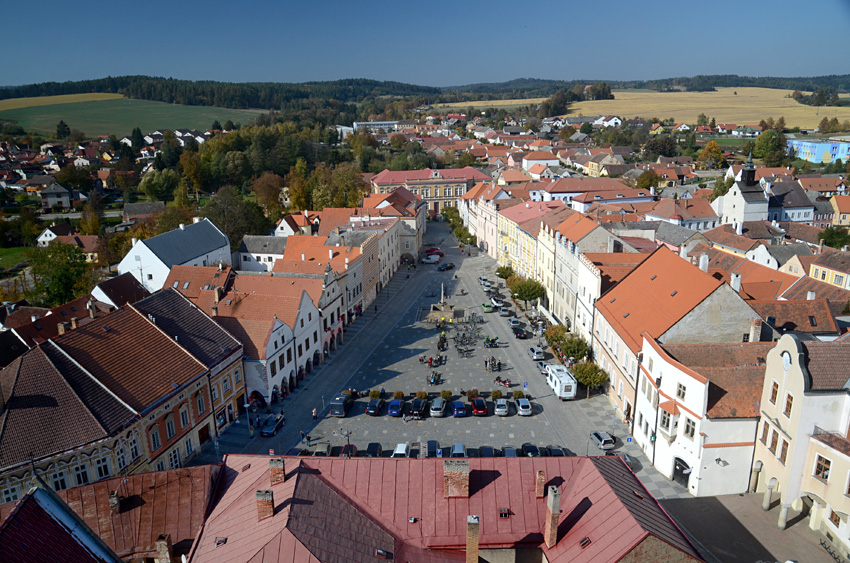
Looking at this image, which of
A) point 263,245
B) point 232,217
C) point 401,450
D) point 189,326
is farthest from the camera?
point 232,217

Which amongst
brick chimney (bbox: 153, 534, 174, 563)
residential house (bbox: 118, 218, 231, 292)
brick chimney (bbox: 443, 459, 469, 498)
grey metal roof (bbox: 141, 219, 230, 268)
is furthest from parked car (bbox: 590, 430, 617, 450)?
grey metal roof (bbox: 141, 219, 230, 268)

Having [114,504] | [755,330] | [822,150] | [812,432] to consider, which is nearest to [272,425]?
[114,504]

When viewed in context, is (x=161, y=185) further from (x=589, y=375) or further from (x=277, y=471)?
(x=277, y=471)

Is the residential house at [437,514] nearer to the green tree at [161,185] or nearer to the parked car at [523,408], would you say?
the parked car at [523,408]

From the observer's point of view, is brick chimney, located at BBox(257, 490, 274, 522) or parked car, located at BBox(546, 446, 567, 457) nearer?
brick chimney, located at BBox(257, 490, 274, 522)

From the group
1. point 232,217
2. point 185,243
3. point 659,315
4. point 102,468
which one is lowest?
point 102,468

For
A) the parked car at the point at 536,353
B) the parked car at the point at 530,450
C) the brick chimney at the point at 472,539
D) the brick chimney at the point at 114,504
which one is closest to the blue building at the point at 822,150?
the parked car at the point at 536,353

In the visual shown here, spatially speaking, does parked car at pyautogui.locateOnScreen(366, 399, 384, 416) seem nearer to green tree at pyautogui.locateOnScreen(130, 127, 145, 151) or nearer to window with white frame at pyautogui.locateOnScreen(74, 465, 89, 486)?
window with white frame at pyautogui.locateOnScreen(74, 465, 89, 486)
